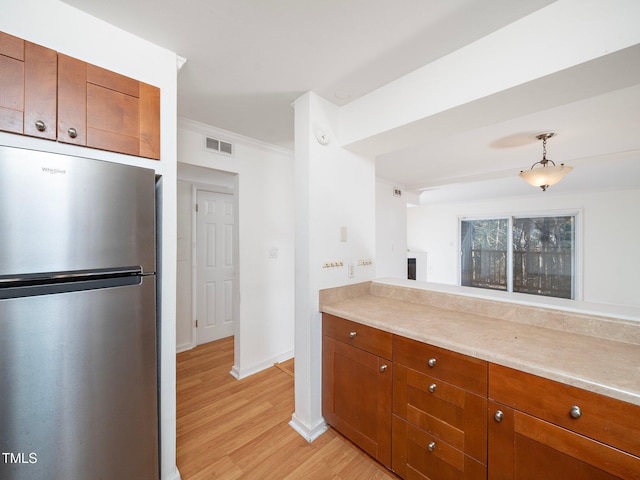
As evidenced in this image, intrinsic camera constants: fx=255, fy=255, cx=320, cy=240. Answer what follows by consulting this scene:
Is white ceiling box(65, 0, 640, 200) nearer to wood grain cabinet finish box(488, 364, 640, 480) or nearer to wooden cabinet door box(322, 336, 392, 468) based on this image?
wood grain cabinet finish box(488, 364, 640, 480)

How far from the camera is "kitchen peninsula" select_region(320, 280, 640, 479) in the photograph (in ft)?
2.89

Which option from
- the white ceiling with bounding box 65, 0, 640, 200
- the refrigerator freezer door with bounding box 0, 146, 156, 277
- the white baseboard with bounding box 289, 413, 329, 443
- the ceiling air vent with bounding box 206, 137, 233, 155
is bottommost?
the white baseboard with bounding box 289, 413, 329, 443

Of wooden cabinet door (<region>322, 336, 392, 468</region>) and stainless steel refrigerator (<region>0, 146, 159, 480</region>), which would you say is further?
wooden cabinet door (<region>322, 336, 392, 468</region>)

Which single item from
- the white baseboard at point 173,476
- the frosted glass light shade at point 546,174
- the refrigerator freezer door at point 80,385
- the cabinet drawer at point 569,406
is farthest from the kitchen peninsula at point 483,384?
the frosted glass light shade at point 546,174

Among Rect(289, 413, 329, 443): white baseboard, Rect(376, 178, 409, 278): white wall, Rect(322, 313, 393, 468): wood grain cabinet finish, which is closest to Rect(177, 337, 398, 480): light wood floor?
Rect(289, 413, 329, 443): white baseboard

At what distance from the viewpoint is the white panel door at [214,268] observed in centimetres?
332

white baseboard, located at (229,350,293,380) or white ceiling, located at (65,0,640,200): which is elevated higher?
white ceiling, located at (65,0,640,200)

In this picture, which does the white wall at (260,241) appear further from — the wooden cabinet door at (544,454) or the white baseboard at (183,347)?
the wooden cabinet door at (544,454)

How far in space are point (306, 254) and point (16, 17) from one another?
170cm

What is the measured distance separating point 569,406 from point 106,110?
2.27 metres

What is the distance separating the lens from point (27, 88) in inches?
40.5

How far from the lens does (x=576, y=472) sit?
0.90 meters

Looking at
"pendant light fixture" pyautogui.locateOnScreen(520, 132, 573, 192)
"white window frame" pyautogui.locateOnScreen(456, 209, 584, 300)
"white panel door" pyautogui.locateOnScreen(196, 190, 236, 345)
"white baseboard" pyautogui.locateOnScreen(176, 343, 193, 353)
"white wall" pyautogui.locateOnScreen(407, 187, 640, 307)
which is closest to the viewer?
"pendant light fixture" pyautogui.locateOnScreen(520, 132, 573, 192)

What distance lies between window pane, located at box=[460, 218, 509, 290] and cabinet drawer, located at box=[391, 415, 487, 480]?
20.4ft
